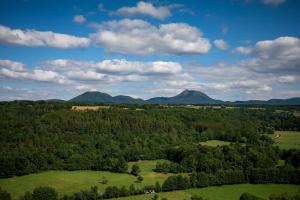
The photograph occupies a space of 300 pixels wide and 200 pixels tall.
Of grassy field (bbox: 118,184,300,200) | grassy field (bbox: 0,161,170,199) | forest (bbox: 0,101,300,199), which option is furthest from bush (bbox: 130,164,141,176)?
grassy field (bbox: 118,184,300,200)

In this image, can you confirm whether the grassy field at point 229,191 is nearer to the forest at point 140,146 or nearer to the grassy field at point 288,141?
the forest at point 140,146

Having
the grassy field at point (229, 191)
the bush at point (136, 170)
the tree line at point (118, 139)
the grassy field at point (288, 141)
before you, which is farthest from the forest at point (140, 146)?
the grassy field at point (288, 141)

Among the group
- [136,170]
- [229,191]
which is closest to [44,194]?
[136,170]

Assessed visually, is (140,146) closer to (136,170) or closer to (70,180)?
(136,170)

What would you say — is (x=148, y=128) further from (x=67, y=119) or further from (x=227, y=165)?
(x=227, y=165)

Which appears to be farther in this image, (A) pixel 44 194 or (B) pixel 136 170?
(B) pixel 136 170

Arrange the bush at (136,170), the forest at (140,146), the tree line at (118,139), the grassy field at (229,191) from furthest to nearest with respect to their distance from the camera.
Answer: the tree line at (118,139), the bush at (136,170), the forest at (140,146), the grassy field at (229,191)
